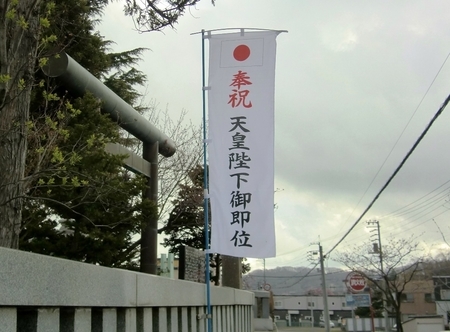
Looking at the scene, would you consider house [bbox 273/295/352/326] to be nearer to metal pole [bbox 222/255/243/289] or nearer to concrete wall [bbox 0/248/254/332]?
metal pole [bbox 222/255/243/289]

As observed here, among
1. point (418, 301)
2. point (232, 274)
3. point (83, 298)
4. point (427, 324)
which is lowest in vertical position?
point (427, 324)

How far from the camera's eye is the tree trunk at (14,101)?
4719 millimetres

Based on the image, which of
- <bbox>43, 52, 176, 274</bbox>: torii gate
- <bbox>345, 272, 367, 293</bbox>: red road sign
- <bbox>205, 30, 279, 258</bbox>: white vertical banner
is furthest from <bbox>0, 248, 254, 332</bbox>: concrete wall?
<bbox>345, 272, 367, 293</bbox>: red road sign

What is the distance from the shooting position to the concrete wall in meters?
2.91

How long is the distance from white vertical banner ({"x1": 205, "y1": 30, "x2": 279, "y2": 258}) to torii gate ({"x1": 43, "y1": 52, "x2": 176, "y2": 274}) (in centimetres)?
308

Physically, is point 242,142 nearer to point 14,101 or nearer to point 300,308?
point 14,101

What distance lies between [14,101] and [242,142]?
8.56ft

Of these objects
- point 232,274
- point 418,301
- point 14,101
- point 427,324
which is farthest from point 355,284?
point 418,301

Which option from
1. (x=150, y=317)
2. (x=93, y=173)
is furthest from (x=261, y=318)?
(x=150, y=317)

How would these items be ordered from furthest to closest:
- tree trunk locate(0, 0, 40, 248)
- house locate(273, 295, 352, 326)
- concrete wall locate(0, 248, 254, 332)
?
1. house locate(273, 295, 352, 326)
2. tree trunk locate(0, 0, 40, 248)
3. concrete wall locate(0, 248, 254, 332)

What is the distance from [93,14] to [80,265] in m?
10.5

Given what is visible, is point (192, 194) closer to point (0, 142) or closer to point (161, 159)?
point (161, 159)

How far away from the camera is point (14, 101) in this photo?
5090 millimetres

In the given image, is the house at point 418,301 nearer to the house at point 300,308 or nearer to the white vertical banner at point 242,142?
the house at point 300,308
